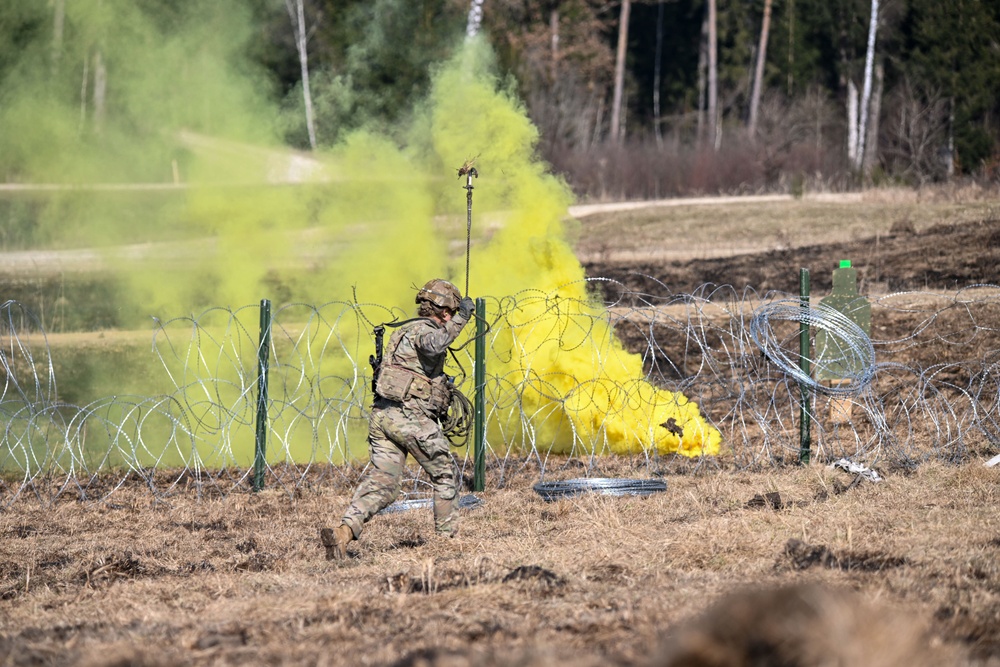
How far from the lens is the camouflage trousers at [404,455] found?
8141 millimetres

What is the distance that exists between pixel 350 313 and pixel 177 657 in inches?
430

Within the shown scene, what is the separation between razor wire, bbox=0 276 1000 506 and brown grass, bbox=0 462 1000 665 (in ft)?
2.15

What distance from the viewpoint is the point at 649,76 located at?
5794 cm

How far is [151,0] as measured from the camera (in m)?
19.1

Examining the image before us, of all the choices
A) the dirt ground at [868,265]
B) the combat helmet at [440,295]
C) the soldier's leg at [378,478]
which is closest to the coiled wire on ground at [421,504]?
the soldier's leg at [378,478]

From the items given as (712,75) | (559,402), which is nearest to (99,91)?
(559,402)

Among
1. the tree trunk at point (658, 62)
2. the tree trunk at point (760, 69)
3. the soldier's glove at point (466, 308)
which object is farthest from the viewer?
the tree trunk at point (658, 62)

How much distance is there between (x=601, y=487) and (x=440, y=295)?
252 cm

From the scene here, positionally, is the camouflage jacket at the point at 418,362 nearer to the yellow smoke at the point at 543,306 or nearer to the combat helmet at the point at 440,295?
the combat helmet at the point at 440,295

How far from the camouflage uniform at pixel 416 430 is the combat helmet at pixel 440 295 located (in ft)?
0.39

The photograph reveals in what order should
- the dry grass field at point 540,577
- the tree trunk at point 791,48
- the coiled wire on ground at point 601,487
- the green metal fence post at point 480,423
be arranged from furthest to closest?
the tree trunk at point 791,48, the green metal fence post at point 480,423, the coiled wire on ground at point 601,487, the dry grass field at point 540,577

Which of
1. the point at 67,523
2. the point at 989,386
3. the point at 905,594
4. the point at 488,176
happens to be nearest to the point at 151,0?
the point at 488,176

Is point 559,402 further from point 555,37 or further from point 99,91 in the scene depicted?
point 555,37

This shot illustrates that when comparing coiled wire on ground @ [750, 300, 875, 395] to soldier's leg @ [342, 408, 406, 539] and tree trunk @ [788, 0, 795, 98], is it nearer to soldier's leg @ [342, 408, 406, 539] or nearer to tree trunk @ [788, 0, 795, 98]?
soldier's leg @ [342, 408, 406, 539]
